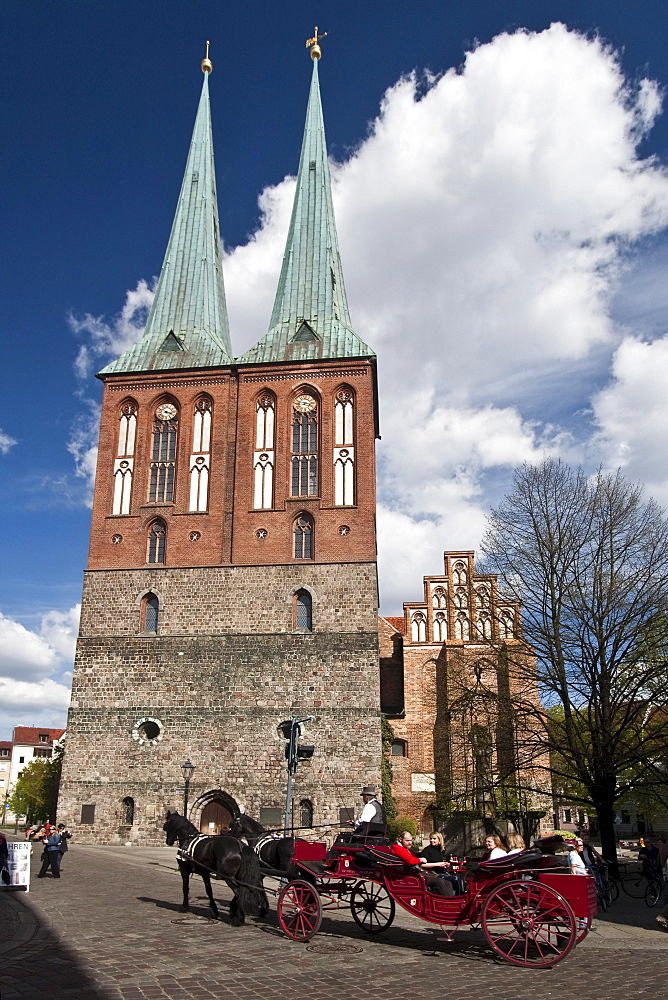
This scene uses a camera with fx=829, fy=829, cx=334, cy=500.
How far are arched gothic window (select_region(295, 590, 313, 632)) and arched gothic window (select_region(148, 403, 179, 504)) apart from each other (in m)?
6.51

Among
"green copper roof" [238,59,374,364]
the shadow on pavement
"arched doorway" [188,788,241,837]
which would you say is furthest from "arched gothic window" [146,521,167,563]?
the shadow on pavement

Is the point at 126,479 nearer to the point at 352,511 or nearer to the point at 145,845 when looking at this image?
the point at 352,511

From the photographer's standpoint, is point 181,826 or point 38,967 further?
point 181,826

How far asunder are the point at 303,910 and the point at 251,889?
1185 mm

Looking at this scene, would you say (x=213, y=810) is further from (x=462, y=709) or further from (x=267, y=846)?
(x=267, y=846)

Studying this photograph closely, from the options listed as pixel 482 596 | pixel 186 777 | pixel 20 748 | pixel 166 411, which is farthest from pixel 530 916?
pixel 20 748

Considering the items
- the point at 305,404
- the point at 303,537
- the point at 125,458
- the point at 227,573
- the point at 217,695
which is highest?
the point at 305,404

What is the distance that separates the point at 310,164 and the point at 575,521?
25891 millimetres

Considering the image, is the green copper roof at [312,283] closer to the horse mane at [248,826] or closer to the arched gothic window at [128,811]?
the arched gothic window at [128,811]

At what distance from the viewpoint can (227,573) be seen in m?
30.5

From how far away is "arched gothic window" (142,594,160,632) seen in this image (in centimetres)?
3039

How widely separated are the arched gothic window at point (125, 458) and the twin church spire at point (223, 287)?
1872 millimetres

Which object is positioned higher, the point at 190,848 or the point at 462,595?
the point at 462,595

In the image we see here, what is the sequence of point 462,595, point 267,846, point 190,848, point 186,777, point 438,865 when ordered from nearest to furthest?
1. point 438,865
2. point 267,846
3. point 190,848
4. point 462,595
5. point 186,777
